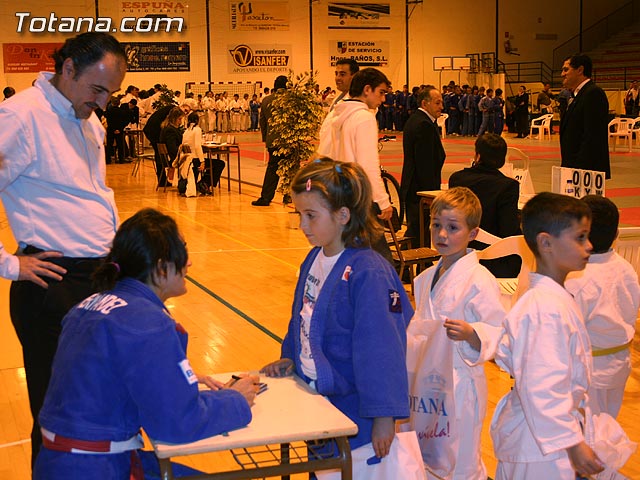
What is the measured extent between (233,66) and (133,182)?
18120 millimetres

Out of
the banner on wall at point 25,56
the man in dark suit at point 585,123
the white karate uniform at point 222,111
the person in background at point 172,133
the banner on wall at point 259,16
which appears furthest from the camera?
the banner on wall at point 259,16

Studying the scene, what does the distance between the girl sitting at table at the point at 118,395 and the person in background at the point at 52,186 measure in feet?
2.83

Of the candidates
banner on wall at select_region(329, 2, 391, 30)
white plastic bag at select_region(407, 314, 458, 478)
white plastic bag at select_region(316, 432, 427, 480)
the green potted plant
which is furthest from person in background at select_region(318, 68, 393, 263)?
banner on wall at select_region(329, 2, 391, 30)

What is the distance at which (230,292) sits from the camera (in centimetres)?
764

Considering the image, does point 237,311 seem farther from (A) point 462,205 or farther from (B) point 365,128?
(A) point 462,205

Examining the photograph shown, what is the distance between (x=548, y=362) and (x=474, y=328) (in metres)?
0.45

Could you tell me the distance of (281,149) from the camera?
36.8 feet

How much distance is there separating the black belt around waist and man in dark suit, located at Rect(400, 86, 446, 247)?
4.70m

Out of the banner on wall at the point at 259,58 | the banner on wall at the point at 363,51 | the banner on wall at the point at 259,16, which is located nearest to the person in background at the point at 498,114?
the banner on wall at the point at 363,51

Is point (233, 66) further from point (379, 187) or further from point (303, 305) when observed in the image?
point (303, 305)

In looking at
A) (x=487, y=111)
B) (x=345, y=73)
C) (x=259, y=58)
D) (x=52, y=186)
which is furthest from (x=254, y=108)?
(x=52, y=186)

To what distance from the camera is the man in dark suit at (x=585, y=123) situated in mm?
6535

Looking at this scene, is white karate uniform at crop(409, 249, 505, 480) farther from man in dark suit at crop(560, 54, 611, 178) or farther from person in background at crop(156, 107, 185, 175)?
person in background at crop(156, 107, 185, 175)

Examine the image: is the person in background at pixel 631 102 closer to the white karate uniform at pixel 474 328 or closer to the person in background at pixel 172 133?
the person in background at pixel 172 133
